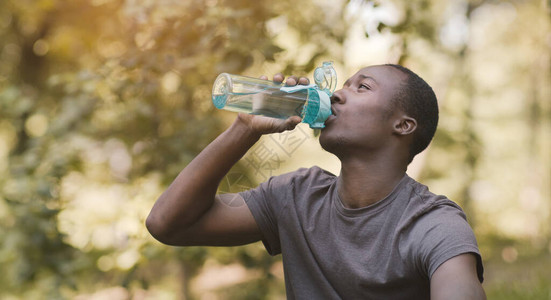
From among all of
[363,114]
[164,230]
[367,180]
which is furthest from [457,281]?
[164,230]

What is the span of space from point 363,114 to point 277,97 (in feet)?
1.04

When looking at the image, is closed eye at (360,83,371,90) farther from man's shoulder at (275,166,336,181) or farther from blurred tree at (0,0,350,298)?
blurred tree at (0,0,350,298)

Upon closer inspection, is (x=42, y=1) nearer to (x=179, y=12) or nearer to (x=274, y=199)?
(x=179, y=12)

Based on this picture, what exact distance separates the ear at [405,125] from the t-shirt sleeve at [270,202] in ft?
1.46

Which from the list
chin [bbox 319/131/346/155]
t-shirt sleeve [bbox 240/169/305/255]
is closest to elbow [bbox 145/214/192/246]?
t-shirt sleeve [bbox 240/169/305/255]

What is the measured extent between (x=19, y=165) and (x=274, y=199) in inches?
102

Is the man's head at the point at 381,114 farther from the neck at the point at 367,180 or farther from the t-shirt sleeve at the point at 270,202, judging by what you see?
the t-shirt sleeve at the point at 270,202

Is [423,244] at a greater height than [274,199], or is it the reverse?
[274,199]

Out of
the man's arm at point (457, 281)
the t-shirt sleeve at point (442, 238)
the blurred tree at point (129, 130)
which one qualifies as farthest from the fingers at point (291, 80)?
the blurred tree at point (129, 130)

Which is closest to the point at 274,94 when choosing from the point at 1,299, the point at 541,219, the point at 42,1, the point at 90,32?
the point at 42,1

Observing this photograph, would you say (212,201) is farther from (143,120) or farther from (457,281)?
(143,120)

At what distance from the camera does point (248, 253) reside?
4.06 meters

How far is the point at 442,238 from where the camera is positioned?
1.69 metres

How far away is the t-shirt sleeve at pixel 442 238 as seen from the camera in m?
1.65
